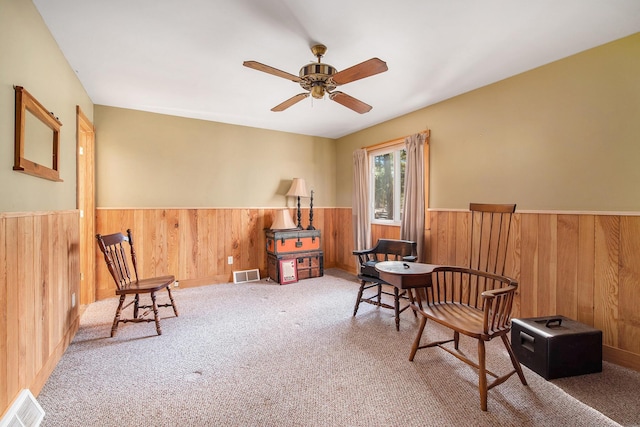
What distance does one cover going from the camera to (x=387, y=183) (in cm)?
428

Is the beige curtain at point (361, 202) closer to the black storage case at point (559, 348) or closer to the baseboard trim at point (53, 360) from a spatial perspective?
the black storage case at point (559, 348)

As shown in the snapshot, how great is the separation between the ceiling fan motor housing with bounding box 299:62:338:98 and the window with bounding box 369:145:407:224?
2012 mm

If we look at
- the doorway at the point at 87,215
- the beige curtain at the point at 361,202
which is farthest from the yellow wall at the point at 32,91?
the beige curtain at the point at 361,202

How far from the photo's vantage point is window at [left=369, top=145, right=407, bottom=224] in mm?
4047

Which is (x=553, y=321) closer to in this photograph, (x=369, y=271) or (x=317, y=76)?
(x=369, y=271)

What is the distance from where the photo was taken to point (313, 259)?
448 cm

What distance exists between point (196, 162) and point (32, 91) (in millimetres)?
2318

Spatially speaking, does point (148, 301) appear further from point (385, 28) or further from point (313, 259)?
point (385, 28)

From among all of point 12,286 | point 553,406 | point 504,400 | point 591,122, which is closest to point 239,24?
point 12,286

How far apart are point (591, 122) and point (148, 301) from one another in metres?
4.74

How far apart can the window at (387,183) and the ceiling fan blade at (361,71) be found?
206 cm

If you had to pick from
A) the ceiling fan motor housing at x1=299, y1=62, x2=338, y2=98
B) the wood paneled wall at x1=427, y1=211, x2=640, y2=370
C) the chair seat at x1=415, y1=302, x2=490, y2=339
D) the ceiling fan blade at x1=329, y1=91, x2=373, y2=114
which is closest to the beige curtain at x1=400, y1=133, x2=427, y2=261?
the wood paneled wall at x1=427, y1=211, x2=640, y2=370

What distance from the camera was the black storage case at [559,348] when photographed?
6.16 feet

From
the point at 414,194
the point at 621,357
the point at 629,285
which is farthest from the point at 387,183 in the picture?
the point at 621,357
